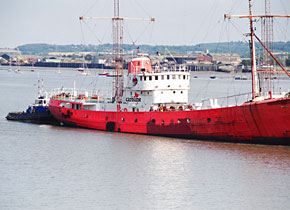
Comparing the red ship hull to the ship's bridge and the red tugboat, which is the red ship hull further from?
the ship's bridge

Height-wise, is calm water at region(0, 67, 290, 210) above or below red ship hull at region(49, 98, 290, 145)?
below

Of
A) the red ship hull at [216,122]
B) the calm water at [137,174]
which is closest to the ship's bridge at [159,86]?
the red ship hull at [216,122]

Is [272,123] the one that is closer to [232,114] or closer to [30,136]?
[232,114]

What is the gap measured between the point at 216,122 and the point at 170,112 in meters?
3.76

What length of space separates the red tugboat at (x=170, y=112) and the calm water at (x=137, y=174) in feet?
2.98

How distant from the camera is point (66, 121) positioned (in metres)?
53.7

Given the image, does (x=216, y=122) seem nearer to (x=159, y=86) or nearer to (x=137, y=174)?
(x=159, y=86)

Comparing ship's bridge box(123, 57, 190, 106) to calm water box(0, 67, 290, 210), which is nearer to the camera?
calm water box(0, 67, 290, 210)

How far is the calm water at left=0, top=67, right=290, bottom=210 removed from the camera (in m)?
28.9

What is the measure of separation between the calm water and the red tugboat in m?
0.91

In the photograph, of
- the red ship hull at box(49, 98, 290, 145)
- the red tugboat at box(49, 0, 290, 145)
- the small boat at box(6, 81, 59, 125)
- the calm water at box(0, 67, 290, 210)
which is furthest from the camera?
the small boat at box(6, 81, 59, 125)

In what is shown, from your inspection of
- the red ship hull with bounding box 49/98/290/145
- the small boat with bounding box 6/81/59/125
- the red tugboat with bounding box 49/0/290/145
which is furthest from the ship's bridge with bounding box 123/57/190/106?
the small boat with bounding box 6/81/59/125

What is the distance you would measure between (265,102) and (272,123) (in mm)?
1440

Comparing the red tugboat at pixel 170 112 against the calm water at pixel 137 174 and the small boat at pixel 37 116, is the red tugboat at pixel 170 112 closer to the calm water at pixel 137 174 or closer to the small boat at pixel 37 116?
the calm water at pixel 137 174
